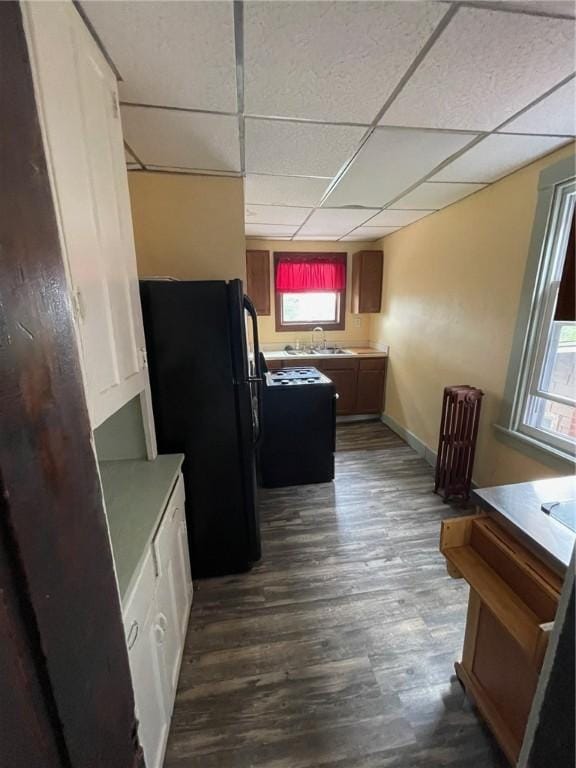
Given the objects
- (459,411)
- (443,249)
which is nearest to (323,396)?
(459,411)

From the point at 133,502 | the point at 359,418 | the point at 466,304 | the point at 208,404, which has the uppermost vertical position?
the point at 466,304

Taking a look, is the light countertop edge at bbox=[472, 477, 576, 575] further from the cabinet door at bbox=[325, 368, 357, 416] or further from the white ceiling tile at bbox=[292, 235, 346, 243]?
the white ceiling tile at bbox=[292, 235, 346, 243]

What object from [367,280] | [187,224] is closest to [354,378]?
[367,280]

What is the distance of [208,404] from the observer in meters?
1.72

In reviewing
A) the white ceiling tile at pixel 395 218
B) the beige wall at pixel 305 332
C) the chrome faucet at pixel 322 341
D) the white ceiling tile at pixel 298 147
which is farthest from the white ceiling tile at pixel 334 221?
the chrome faucet at pixel 322 341

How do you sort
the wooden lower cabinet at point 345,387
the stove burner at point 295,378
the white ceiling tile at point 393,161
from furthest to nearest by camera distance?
1. the wooden lower cabinet at point 345,387
2. the stove burner at point 295,378
3. the white ceiling tile at point 393,161

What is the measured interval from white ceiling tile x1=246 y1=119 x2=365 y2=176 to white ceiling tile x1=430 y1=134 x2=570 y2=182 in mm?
729

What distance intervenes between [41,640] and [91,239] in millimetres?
1022

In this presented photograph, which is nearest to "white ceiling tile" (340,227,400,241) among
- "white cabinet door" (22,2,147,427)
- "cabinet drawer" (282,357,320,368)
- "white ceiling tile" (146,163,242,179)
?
"cabinet drawer" (282,357,320,368)

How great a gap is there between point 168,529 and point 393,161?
7.73 feet

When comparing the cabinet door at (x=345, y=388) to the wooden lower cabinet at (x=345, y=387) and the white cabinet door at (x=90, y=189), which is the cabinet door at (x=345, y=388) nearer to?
the wooden lower cabinet at (x=345, y=387)

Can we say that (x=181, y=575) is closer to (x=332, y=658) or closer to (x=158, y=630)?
(x=158, y=630)

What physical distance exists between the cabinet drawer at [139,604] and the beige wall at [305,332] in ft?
12.3

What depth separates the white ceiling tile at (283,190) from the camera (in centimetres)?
223
